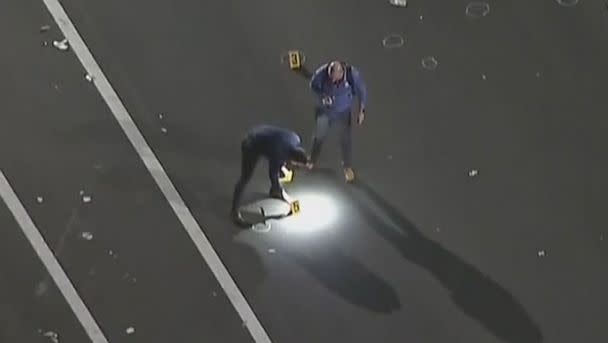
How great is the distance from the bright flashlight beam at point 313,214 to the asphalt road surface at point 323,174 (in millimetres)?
15

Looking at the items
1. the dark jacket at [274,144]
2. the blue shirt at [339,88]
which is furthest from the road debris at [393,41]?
the dark jacket at [274,144]

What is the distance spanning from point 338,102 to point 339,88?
0.12m

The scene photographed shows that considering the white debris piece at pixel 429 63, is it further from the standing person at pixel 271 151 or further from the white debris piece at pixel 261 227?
the white debris piece at pixel 261 227

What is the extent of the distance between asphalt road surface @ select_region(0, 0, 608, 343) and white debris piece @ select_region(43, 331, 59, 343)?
0.05ft

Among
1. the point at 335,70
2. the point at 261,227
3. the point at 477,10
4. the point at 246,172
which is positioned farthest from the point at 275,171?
the point at 477,10

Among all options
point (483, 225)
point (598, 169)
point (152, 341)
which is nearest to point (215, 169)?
point (152, 341)

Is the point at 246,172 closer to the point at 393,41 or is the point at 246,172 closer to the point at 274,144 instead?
the point at 274,144

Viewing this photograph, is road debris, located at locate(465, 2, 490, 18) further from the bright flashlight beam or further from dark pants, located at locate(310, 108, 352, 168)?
the bright flashlight beam

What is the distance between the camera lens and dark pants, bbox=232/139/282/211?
27.6ft

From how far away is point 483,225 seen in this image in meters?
8.70

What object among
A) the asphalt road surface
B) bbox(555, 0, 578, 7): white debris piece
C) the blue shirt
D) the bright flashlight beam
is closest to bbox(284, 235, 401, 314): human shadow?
the asphalt road surface

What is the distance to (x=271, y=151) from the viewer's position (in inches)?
329

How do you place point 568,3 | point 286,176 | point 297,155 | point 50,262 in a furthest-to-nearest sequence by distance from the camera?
point 568,3, point 286,176, point 50,262, point 297,155

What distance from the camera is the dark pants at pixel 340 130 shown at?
28.1 ft
